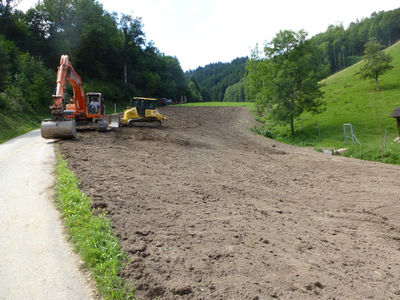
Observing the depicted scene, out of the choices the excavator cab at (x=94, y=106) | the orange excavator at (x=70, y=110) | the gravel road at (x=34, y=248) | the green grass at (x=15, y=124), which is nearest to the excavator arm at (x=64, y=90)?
the orange excavator at (x=70, y=110)

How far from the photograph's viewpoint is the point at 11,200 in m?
6.51

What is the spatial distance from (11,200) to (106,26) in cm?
5005

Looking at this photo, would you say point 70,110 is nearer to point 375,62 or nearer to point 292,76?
point 292,76

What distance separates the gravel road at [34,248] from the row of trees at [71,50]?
68.4ft

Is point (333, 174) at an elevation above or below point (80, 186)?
below

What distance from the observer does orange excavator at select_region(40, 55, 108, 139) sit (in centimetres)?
1375

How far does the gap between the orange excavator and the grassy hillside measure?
57.6 ft

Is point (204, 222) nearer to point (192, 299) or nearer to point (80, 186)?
point (192, 299)

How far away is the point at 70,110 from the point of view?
17.8 meters

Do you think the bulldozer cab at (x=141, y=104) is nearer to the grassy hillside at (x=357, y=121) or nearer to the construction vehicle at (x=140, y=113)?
the construction vehicle at (x=140, y=113)

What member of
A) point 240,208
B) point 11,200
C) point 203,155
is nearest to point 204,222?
point 240,208

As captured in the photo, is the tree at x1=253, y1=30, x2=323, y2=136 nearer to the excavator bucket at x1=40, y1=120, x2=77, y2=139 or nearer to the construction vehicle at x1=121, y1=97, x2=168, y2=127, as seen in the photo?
the construction vehicle at x1=121, y1=97, x2=168, y2=127

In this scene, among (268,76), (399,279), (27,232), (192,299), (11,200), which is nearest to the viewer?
(192,299)

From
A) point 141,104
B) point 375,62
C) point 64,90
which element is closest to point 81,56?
point 141,104
